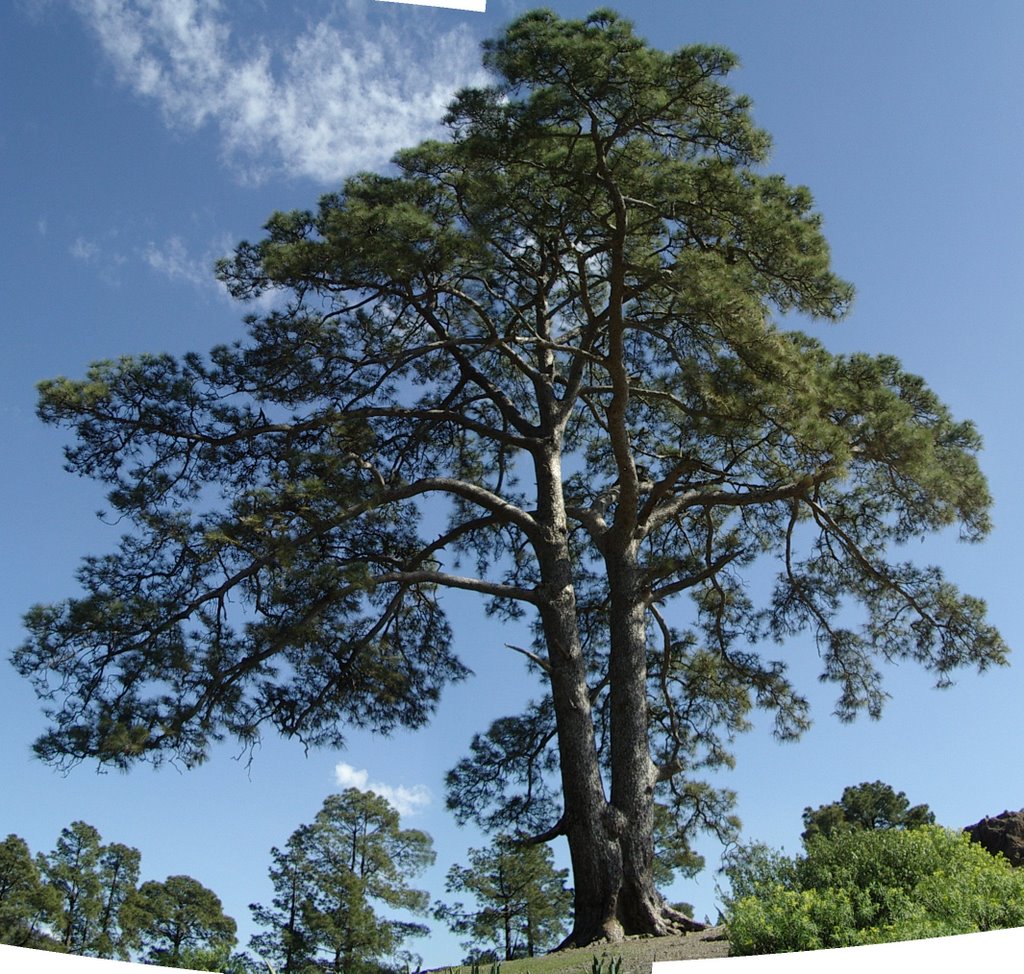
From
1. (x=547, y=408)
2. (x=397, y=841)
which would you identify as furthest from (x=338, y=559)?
(x=397, y=841)

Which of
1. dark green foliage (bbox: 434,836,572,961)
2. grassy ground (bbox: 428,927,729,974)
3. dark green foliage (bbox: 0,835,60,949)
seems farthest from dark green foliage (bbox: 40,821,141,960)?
grassy ground (bbox: 428,927,729,974)

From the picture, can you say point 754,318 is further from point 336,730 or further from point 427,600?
point 336,730

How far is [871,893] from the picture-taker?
479cm

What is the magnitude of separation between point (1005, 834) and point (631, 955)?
3943 mm

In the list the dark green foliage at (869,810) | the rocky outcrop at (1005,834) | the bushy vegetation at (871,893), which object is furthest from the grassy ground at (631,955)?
the dark green foliage at (869,810)

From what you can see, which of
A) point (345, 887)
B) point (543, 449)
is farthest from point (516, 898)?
point (543, 449)

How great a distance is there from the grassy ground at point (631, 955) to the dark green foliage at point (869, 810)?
1243 cm

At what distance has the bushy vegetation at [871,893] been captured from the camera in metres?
4.28

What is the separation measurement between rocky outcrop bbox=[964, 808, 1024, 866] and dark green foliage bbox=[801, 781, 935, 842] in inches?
387

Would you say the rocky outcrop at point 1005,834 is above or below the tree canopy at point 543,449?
below

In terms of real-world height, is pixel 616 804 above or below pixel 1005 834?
above

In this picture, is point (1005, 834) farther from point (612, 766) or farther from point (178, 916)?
point (178, 916)

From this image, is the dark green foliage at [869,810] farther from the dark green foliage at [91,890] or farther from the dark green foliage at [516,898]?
the dark green foliage at [91,890]

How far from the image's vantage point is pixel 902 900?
14.7 ft
